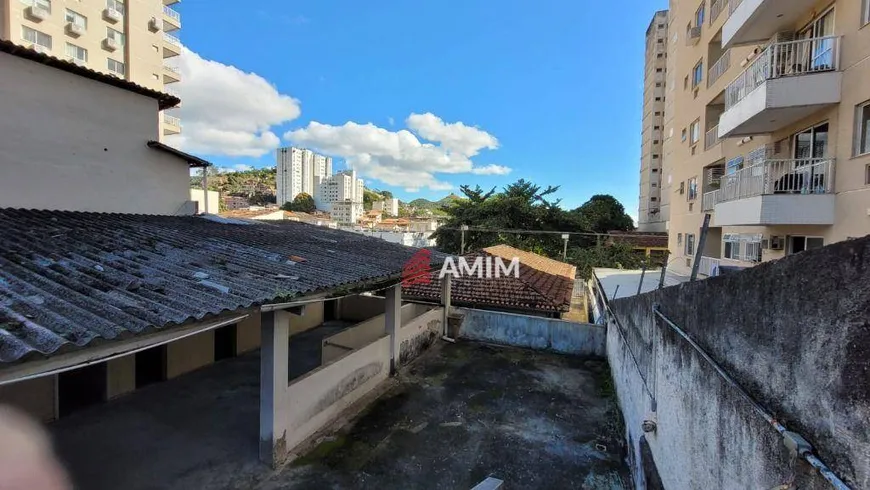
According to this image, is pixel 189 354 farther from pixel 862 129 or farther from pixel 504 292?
pixel 862 129

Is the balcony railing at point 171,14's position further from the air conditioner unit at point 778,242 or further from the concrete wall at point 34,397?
the air conditioner unit at point 778,242

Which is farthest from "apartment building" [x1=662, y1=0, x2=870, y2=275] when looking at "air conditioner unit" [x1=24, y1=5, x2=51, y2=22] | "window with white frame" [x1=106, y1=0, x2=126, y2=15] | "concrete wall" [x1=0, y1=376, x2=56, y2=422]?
"window with white frame" [x1=106, y1=0, x2=126, y2=15]

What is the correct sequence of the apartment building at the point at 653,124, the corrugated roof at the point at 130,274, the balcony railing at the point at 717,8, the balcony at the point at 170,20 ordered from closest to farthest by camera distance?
the corrugated roof at the point at 130,274
the balcony railing at the point at 717,8
the balcony at the point at 170,20
the apartment building at the point at 653,124

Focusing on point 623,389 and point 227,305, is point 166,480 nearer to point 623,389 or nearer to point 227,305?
point 227,305

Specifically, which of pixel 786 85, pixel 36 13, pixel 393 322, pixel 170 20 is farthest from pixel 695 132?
pixel 170 20

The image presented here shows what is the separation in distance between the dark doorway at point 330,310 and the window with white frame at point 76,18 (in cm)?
2400

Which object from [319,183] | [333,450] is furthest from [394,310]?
[319,183]

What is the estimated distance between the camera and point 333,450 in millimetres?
5457

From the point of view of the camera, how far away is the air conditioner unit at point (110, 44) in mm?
23438

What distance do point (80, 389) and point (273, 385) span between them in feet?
13.4

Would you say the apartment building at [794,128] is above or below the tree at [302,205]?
below

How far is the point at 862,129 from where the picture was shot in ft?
23.0

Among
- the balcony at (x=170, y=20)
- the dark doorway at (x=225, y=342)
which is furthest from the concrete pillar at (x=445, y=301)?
the balcony at (x=170, y=20)

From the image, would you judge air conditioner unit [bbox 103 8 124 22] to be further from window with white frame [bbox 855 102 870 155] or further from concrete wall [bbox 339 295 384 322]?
window with white frame [bbox 855 102 870 155]
